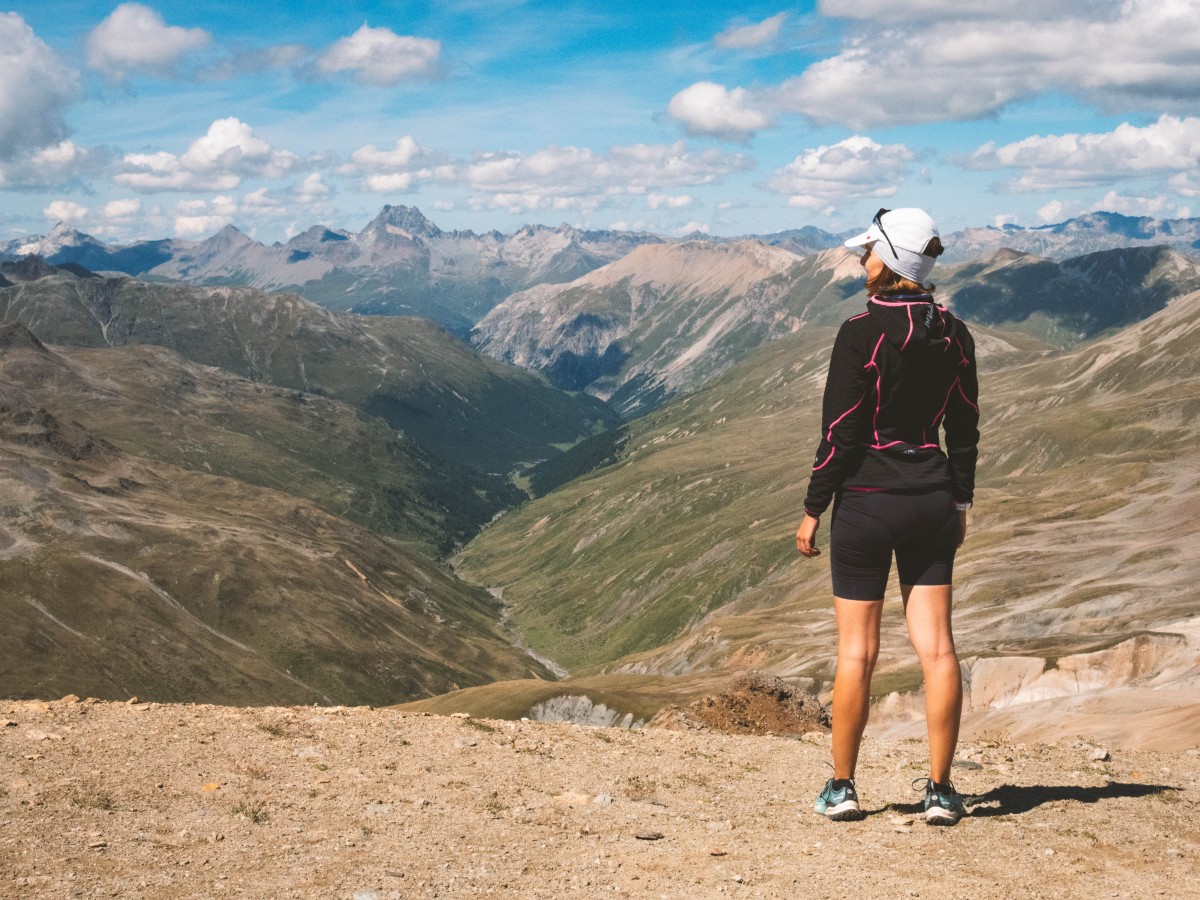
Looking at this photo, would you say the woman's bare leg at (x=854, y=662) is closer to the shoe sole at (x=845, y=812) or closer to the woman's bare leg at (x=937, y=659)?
the woman's bare leg at (x=937, y=659)

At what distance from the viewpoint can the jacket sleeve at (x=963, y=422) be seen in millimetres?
14062

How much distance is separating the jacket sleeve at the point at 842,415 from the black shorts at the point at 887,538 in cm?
47

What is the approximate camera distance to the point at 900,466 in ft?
44.6

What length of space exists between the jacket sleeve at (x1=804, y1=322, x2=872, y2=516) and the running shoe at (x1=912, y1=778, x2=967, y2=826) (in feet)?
15.9

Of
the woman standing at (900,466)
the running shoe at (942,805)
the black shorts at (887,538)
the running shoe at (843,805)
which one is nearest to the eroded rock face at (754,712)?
the running shoe at (843,805)

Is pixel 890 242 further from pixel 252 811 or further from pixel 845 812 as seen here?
pixel 252 811

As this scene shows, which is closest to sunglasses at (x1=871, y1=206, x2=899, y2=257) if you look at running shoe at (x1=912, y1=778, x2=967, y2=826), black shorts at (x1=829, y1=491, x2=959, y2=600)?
black shorts at (x1=829, y1=491, x2=959, y2=600)

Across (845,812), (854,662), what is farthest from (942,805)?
(854,662)

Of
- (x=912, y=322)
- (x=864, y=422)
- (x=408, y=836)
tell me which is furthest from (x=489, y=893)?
(x=912, y=322)

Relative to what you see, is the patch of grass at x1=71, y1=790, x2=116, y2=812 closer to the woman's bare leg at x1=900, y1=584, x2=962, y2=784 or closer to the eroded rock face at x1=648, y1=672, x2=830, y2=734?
the woman's bare leg at x1=900, y1=584, x2=962, y2=784

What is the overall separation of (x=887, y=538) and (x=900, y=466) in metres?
1.02

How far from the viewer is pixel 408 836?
14961mm

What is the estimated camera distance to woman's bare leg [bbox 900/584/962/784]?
46.4 ft

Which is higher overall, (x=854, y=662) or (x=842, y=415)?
(x=842, y=415)
